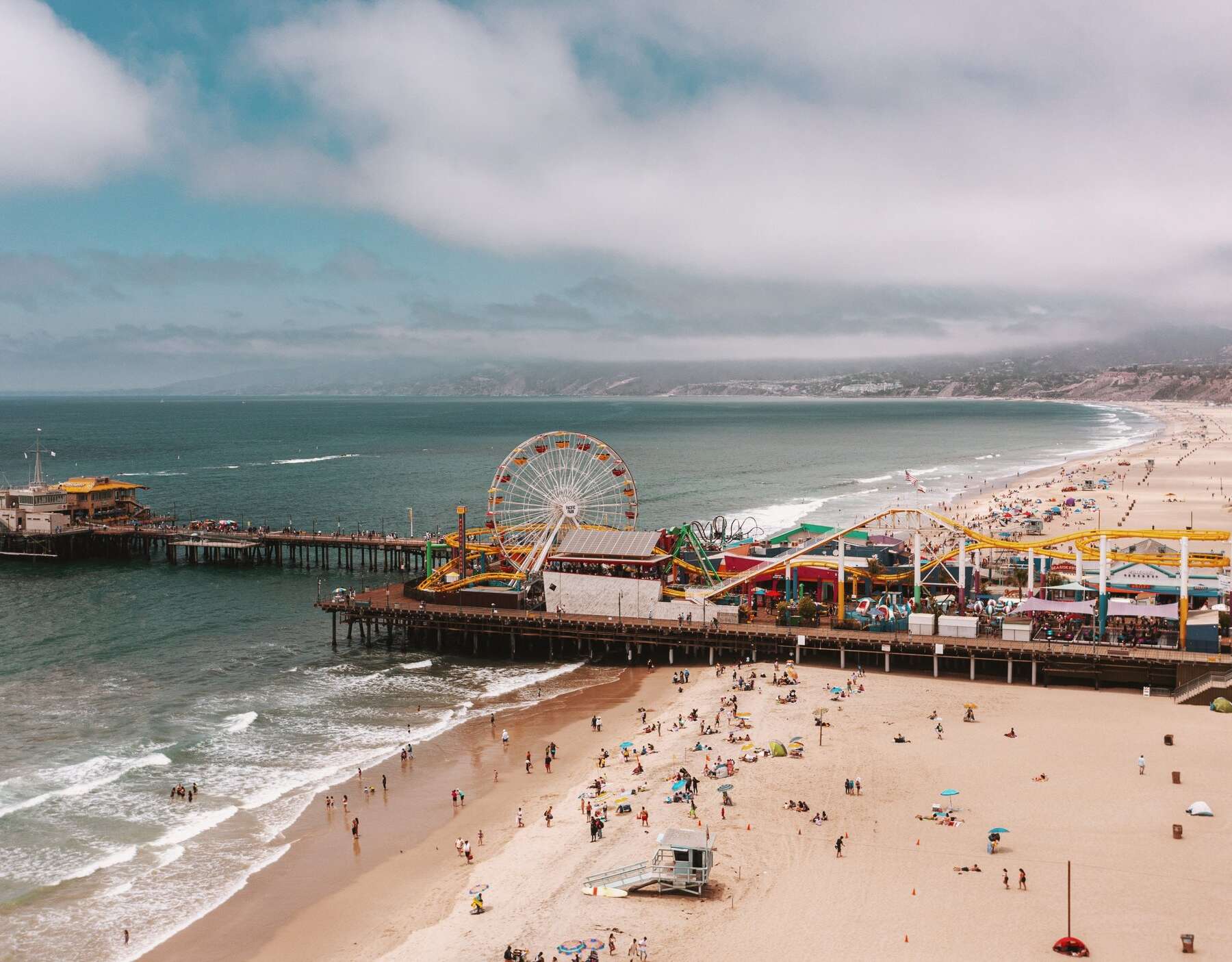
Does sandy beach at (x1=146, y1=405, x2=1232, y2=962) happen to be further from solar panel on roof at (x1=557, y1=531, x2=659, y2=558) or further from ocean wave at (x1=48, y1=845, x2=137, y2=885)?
solar panel on roof at (x1=557, y1=531, x2=659, y2=558)

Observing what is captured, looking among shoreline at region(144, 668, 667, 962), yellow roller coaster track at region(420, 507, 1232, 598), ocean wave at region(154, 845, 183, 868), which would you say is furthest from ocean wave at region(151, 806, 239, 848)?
yellow roller coaster track at region(420, 507, 1232, 598)

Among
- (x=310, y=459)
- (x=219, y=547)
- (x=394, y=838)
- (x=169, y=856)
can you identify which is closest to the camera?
(x=169, y=856)

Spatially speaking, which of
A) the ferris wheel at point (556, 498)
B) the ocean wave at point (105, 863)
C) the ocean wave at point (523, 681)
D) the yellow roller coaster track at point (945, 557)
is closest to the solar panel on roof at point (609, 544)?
the yellow roller coaster track at point (945, 557)

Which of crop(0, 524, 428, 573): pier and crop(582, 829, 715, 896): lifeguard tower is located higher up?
crop(0, 524, 428, 573): pier

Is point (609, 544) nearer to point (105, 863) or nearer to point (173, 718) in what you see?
point (173, 718)

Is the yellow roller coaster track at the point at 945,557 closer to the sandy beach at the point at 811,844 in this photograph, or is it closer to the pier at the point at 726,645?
the pier at the point at 726,645

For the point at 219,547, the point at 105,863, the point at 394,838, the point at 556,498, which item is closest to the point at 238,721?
the point at 105,863
